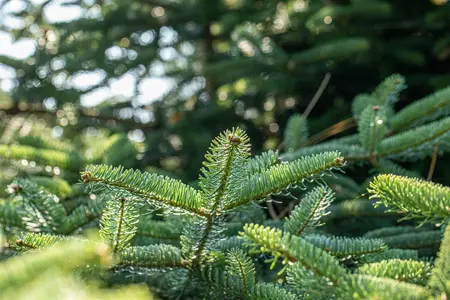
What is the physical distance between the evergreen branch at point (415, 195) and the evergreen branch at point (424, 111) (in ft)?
2.33

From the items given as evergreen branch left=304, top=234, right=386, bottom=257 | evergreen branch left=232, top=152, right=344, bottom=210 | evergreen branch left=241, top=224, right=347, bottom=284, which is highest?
evergreen branch left=232, top=152, right=344, bottom=210

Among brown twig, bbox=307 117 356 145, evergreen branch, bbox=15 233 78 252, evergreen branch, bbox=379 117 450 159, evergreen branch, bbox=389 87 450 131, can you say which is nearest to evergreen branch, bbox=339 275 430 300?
evergreen branch, bbox=15 233 78 252

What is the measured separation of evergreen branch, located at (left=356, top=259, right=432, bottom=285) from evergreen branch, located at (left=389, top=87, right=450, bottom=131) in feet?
2.58

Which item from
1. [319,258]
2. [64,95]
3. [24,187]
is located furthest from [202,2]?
[319,258]

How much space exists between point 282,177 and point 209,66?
1.45 metres

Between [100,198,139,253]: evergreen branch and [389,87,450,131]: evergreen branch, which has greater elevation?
[389,87,450,131]: evergreen branch

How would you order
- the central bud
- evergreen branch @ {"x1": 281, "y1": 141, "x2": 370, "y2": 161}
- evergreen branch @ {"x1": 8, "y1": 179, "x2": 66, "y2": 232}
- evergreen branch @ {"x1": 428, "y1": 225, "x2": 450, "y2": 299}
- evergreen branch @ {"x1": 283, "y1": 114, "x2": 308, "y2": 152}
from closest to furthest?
evergreen branch @ {"x1": 428, "y1": 225, "x2": 450, "y2": 299} → the central bud → evergreen branch @ {"x1": 8, "y1": 179, "x2": 66, "y2": 232} → evergreen branch @ {"x1": 281, "y1": 141, "x2": 370, "y2": 161} → evergreen branch @ {"x1": 283, "y1": 114, "x2": 308, "y2": 152}

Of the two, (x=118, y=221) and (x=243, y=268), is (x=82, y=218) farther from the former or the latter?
(x=243, y=268)

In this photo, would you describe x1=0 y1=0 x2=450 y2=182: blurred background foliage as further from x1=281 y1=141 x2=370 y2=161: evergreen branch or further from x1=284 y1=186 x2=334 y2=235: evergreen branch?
x1=284 y1=186 x2=334 y2=235: evergreen branch

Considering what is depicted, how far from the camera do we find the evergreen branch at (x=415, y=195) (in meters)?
0.62

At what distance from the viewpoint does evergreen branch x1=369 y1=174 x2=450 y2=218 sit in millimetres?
622

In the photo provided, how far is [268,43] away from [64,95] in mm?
894

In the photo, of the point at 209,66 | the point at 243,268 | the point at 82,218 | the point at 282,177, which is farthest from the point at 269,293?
the point at 209,66

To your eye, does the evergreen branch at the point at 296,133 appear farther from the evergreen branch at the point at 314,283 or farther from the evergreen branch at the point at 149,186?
the evergreen branch at the point at 314,283
